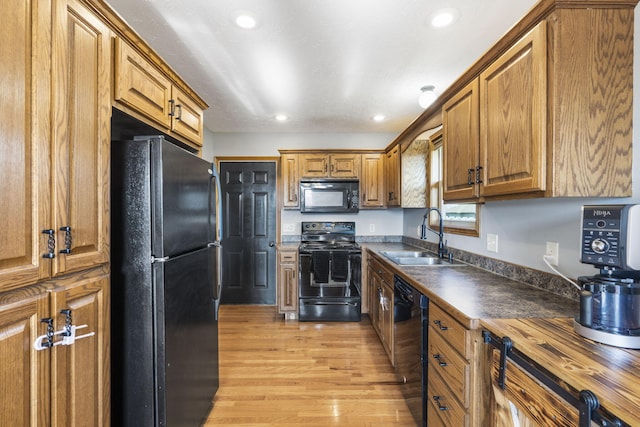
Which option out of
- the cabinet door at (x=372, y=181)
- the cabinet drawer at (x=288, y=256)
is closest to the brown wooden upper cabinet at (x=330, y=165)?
the cabinet door at (x=372, y=181)

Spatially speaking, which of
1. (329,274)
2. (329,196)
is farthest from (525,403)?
(329,196)

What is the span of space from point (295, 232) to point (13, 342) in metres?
3.32

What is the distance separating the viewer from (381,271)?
9.02ft

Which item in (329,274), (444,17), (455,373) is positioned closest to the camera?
(455,373)

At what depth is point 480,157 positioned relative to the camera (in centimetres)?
154

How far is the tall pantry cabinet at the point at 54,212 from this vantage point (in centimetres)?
83

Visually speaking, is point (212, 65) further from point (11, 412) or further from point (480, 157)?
point (11, 412)

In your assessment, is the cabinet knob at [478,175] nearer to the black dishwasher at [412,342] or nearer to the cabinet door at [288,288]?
the black dishwasher at [412,342]

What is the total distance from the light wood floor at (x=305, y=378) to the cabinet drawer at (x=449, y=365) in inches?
28.1

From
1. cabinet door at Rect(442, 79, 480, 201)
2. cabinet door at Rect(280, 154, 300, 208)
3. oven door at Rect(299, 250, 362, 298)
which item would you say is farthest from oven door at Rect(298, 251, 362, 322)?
cabinet door at Rect(442, 79, 480, 201)

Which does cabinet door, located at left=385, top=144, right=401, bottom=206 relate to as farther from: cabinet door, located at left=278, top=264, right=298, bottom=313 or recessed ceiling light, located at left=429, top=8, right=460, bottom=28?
recessed ceiling light, located at left=429, top=8, right=460, bottom=28

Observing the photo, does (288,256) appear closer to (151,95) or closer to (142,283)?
(142,283)

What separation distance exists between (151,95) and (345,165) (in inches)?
103

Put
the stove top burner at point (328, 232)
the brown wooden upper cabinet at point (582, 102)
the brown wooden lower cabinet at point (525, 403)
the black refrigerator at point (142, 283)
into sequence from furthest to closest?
the stove top burner at point (328, 232), the black refrigerator at point (142, 283), the brown wooden upper cabinet at point (582, 102), the brown wooden lower cabinet at point (525, 403)
